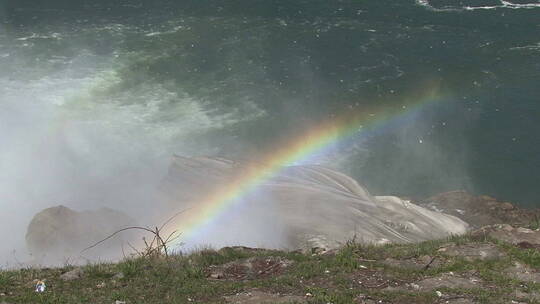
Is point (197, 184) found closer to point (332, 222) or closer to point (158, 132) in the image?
point (332, 222)

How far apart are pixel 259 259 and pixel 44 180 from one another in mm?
34602

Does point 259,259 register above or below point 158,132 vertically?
above

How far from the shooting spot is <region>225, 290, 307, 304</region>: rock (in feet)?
58.0

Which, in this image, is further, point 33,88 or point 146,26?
point 146,26

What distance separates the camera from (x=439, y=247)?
21.9 meters

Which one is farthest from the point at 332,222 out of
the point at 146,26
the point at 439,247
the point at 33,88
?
the point at 146,26

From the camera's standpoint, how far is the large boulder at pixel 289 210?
1490 inches

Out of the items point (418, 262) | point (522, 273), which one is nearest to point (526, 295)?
point (522, 273)

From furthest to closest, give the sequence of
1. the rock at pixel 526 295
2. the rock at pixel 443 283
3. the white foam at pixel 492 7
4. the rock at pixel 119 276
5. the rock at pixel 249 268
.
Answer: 1. the white foam at pixel 492 7
2. the rock at pixel 249 268
3. the rock at pixel 119 276
4. the rock at pixel 443 283
5. the rock at pixel 526 295

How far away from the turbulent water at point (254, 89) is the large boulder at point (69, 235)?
7.12 meters

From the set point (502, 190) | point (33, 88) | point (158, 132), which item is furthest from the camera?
point (33, 88)

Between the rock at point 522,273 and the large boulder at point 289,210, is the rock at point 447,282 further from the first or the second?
the large boulder at point 289,210

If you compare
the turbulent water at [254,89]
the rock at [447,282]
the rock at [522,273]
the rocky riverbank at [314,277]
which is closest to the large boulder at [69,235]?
the turbulent water at [254,89]

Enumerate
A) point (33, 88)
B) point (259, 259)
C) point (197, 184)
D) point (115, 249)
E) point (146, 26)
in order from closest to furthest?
point (259, 259) → point (115, 249) → point (197, 184) → point (33, 88) → point (146, 26)
